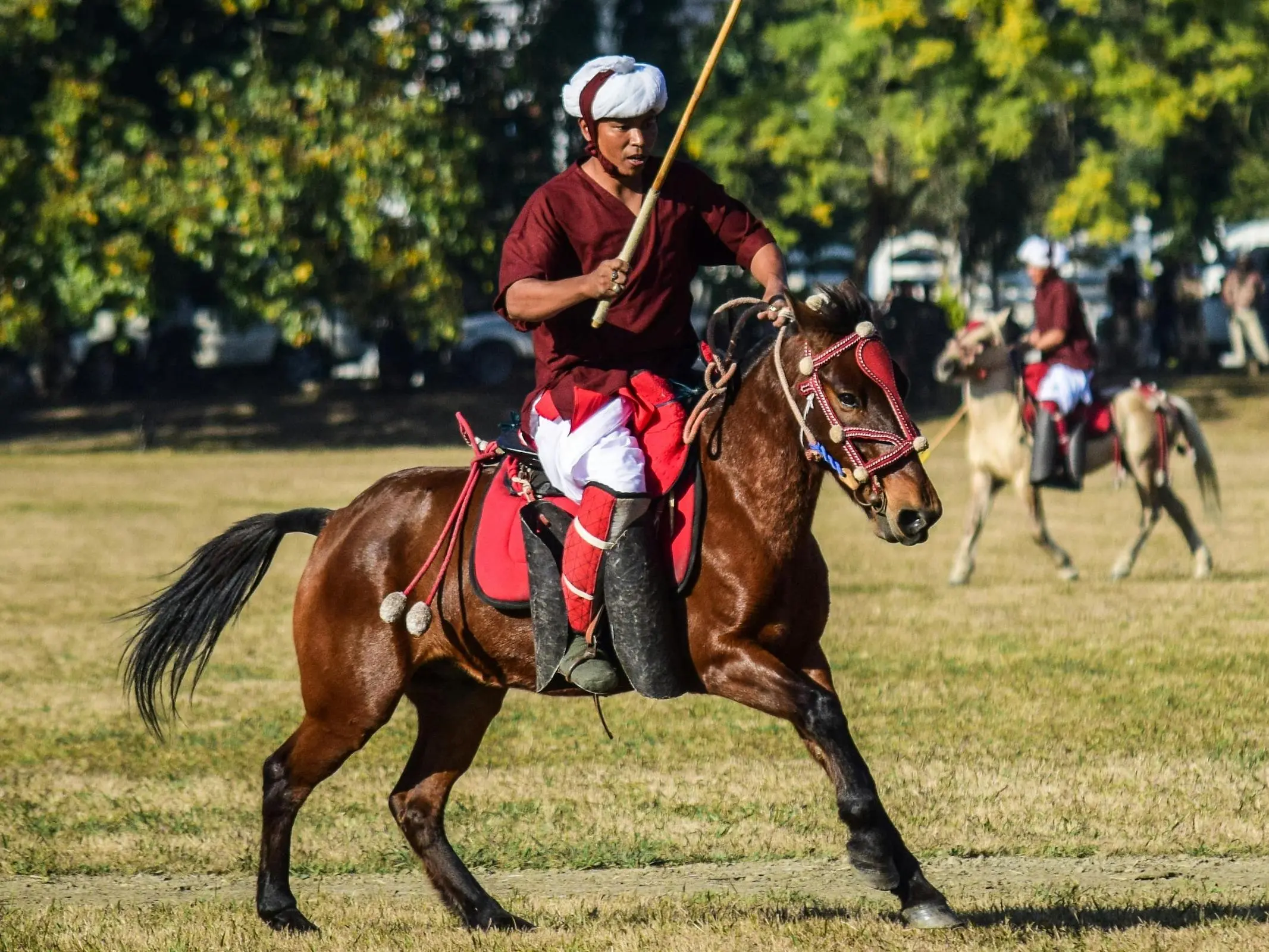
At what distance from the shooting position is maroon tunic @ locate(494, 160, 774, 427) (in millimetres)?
5879

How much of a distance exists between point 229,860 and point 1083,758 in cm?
372

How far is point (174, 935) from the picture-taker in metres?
6.28

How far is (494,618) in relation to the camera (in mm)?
6320

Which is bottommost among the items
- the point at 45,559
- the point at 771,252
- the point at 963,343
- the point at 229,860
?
the point at 45,559

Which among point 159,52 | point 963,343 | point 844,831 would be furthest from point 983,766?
point 159,52

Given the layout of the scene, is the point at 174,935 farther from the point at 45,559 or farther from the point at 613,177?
the point at 45,559

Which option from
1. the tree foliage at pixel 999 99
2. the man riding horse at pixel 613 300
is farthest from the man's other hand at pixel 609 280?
the tree foliage at pixel 999 99

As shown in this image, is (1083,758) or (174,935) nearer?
(174,935)

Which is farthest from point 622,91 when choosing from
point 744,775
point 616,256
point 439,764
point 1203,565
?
point 1203,565

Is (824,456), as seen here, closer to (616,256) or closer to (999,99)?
(616,256)

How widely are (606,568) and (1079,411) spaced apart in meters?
9.99

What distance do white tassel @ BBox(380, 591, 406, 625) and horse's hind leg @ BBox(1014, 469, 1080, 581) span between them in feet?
31.1

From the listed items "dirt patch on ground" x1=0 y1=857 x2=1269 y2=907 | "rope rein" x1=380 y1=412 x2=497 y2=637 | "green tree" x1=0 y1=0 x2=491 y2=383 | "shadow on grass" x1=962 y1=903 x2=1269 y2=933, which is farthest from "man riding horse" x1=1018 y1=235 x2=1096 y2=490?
"green tree" x1=0 y1=0 x2=491 y2=383

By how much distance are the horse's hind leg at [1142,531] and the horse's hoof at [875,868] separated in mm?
10098
